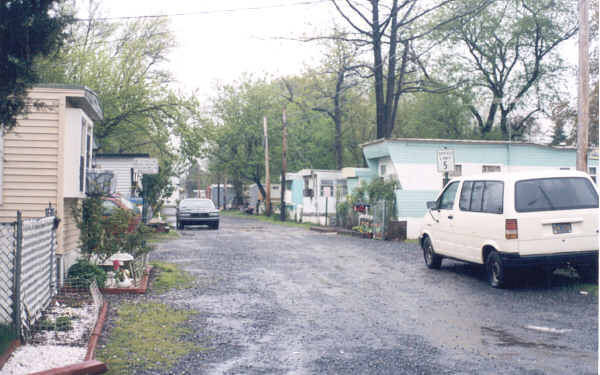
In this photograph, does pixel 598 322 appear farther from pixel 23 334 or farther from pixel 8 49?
pixel 8 49

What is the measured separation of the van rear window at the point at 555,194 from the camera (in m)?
9.73

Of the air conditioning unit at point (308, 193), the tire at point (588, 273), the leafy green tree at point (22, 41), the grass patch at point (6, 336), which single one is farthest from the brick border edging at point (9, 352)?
the air conditioning unit at point (308, 193)

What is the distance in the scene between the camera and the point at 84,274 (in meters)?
9.77

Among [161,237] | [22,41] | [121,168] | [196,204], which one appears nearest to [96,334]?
[22,41]

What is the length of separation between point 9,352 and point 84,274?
4157 mm

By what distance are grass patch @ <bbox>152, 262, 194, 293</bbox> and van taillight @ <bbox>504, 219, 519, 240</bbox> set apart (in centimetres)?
531

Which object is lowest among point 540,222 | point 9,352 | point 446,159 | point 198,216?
point 9,352

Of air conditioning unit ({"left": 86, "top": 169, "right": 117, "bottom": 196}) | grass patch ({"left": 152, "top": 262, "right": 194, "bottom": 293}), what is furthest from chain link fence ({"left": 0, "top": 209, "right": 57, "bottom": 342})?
air conditioning unit ({"left": 86, "top": 169, "right": 117, "bottom": 196})

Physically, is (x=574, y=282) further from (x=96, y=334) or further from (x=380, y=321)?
(x=96, y=334)

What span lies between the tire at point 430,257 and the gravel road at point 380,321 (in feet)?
0.91

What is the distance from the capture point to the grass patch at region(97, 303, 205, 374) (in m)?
5.79

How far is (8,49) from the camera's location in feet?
17.7

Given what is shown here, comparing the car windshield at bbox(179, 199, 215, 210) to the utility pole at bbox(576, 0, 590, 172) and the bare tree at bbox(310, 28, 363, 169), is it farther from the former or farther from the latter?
the utility pole at bbox(576, 0, 590, 172)

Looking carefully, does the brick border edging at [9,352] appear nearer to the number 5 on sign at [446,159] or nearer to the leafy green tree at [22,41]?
the leafy green tree at [22,41]
